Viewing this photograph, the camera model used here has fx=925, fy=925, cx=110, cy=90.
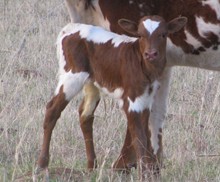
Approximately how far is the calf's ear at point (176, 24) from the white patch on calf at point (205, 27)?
279 millimetres

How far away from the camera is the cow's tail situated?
6320 mm

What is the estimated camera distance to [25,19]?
10.6 metres

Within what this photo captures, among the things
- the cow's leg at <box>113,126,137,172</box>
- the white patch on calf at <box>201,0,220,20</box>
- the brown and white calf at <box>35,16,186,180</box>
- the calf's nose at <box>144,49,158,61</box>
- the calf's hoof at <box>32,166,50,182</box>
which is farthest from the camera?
the cow's leg at <box>113,126,137,172</box>

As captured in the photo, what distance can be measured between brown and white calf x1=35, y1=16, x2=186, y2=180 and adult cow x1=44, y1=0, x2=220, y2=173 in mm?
191

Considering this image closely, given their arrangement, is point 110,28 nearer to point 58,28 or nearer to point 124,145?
point 124,145

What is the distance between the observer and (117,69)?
19.3 ft

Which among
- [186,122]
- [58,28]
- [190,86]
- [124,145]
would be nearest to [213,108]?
[186,122]

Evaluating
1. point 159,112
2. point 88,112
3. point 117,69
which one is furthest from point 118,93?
point 159,112

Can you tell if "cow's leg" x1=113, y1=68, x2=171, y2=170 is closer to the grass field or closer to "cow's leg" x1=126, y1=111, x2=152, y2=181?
the grass field

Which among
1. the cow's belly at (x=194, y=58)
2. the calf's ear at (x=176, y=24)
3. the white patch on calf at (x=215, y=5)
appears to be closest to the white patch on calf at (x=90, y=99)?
the cow's belly at (x=194, y=58)

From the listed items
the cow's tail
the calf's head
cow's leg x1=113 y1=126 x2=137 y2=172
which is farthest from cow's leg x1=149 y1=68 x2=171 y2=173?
the calf's head

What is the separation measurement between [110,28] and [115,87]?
1.89ft

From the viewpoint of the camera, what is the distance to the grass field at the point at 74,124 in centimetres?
604

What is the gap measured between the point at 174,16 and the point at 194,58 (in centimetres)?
32
